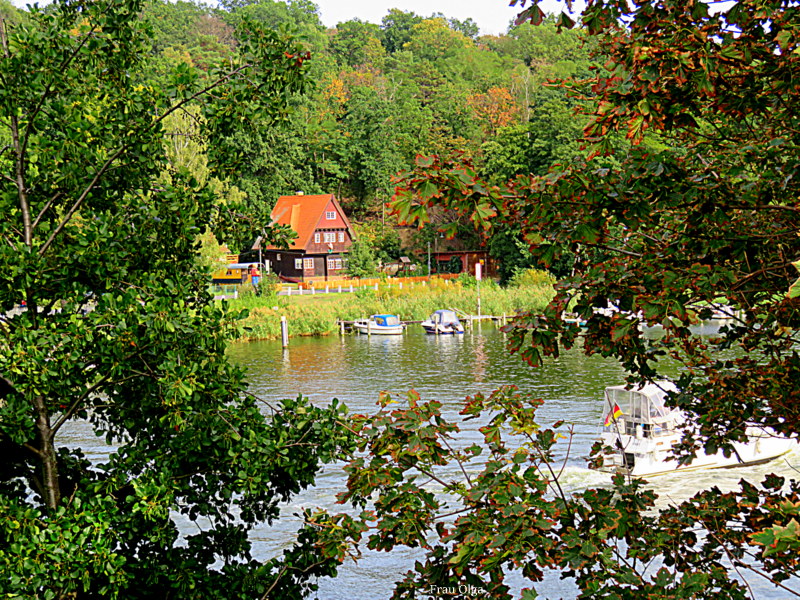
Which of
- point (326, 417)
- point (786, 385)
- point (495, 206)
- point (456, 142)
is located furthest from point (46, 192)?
point (456, 142)

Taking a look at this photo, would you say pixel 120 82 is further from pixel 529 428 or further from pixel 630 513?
Result: pixel 630 513

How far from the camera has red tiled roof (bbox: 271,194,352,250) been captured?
64019 millimetres

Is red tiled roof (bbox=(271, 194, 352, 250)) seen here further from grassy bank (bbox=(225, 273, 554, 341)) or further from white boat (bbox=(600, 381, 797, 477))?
white boat (bbox=(600, 381, 797, 477))

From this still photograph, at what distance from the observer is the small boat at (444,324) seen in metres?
41.3

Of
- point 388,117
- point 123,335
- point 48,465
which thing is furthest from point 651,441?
point 388,117

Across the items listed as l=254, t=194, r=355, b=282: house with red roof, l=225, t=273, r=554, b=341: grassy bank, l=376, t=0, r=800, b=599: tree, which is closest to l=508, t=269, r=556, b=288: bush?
l=225, t=273, r=554, b=341: grassy bank

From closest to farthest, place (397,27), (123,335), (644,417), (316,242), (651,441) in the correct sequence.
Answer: (123,335)
(651,441)
(644,417)
(316,242)
(397,27)

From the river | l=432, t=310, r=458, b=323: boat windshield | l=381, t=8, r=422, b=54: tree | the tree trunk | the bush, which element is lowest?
the river

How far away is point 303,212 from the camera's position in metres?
66.2

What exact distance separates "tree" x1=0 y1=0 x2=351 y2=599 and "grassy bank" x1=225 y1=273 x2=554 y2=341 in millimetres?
35184

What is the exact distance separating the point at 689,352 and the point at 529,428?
3.29 feet

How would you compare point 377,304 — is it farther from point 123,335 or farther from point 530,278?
point 123,335

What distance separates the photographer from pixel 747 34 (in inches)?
148

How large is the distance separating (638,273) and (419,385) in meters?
22.5
